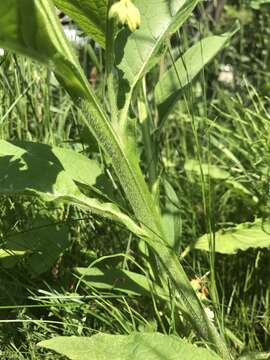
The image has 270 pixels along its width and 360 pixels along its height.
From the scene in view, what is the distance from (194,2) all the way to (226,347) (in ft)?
1.94

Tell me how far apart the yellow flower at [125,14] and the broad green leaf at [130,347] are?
47cm

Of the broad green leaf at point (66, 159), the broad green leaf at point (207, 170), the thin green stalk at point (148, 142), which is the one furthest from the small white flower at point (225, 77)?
the broad green leaf at point (66, 159)

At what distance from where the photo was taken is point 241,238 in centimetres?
148

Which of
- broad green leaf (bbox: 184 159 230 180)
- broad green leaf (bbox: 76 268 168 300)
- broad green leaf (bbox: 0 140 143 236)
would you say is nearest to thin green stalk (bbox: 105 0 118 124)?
broad green leaf (bbox: 0 140 143 236)

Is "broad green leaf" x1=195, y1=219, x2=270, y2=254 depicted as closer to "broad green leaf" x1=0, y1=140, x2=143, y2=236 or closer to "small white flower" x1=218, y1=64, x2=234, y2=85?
"broad green leaf" x1=0, y1=140, x2=143, y2=236

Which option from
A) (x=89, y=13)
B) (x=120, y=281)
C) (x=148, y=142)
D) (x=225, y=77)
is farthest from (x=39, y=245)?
(x=225, y=77)

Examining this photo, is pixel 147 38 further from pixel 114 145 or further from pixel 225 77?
pixel 225 77

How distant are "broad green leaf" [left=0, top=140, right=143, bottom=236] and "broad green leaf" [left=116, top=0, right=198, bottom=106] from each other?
0.15 metres

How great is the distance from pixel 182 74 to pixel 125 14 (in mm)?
392

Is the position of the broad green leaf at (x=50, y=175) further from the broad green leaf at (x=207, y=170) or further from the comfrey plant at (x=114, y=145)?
the broad green leaf at (x=207, y=170)

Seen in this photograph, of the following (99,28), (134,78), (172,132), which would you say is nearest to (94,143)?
(134,78)

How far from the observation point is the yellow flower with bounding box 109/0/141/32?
104 cm

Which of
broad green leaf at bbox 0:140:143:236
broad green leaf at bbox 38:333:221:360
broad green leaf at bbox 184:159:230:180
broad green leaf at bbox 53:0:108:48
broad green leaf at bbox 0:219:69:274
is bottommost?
broad green leaf at bbox 38:333:221:360

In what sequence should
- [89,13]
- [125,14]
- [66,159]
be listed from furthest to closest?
[66,159]
[89,13]
[125,14]
